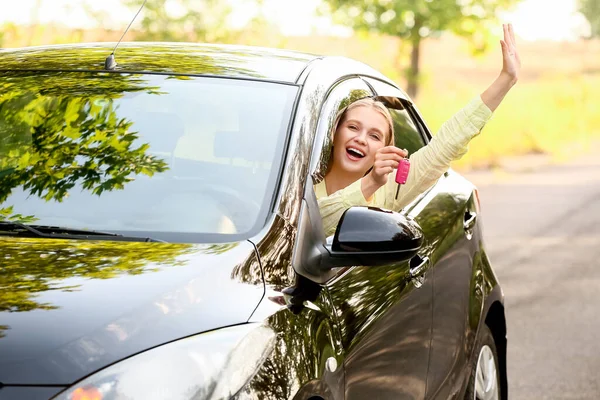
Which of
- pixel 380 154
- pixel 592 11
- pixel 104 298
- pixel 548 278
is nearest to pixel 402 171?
pixel 380 154

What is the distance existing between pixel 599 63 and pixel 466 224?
94.7 m

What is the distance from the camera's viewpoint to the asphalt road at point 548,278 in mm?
7480

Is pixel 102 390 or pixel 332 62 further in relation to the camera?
pixel 332 62

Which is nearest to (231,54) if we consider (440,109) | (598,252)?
(598,252)

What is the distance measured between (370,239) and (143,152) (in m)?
0.82

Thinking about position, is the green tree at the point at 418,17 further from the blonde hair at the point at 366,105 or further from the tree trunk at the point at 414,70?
the blonde hair at the point at 366,105

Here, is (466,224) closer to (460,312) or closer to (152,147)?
(460,312)

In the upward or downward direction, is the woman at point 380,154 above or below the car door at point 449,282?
above

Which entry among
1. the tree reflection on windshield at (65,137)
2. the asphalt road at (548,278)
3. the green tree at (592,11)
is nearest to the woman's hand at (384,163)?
the tree reflection on windshield at (65,137)

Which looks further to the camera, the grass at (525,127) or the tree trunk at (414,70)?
the tree trunk at (414,70)

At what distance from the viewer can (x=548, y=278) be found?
1102cm

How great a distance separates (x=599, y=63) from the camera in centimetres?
9719

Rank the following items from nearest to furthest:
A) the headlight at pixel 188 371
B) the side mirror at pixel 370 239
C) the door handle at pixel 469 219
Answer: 1. the headlight at pixel 188 371
2. the side mirror at pixel 370 239
3. the door handle at pixel 469 219

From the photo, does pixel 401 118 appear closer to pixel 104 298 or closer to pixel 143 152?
pixel 143 152
